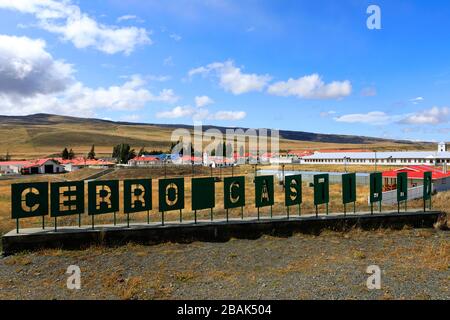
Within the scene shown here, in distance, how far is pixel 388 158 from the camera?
11375 cm

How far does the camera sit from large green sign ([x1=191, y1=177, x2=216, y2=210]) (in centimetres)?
2244

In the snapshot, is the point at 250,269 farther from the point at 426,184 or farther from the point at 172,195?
the point at 426,184

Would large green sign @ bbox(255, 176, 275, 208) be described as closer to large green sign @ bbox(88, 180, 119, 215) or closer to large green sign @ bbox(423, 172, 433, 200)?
large green sign @ bbox(88, 180, 119, 215)

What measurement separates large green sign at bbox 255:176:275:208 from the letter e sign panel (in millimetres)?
2984

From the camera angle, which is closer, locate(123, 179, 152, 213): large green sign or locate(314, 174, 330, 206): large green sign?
locate(123, 179, 152, 213): large green sign

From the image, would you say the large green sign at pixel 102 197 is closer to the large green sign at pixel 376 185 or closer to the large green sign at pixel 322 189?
the large green sign at pixel 322 189

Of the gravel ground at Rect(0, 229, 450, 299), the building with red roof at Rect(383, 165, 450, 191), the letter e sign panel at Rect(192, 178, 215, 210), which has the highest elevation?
the letter e sign panel at Rect(192, 178, 215, 210)

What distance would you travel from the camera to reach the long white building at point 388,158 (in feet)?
340

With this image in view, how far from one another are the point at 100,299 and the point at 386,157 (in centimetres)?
11569

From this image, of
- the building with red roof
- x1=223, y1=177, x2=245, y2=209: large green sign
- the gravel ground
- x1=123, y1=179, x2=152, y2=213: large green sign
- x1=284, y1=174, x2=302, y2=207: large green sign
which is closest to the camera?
the gravel ground

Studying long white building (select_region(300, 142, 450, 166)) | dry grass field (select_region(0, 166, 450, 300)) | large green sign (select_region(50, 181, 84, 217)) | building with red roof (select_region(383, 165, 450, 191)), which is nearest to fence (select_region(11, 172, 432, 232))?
large green sign (select_region(50, 181, 84, 217))

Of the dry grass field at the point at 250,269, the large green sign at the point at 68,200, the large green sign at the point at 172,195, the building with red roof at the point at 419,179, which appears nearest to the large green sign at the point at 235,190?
the dry grass field at the point at 250,269

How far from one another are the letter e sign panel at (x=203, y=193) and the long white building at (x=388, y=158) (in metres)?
89.7
